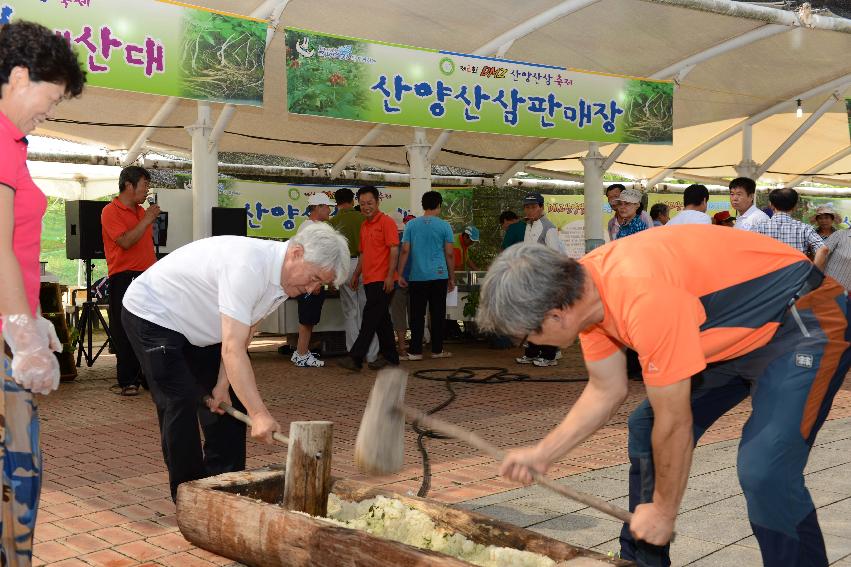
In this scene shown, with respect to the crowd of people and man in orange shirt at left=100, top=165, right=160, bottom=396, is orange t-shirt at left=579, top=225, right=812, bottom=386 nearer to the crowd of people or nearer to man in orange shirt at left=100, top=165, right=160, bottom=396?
the crowd of people

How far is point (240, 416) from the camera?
402 centimetres

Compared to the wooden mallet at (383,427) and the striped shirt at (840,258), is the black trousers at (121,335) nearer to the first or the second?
the wooden mallet at (383,427)

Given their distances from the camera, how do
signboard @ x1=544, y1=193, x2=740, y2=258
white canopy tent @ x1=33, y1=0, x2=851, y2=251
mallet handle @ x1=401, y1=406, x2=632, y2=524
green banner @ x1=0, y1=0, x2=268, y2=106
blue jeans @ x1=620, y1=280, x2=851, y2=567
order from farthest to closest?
signboard @ x1=544, y1=193, x2=740, y2=258, white canopy tent @ x1=33, y1=0, x2=851, y2=251, green banner @ x1=0, y1=0, x2=268, y2=106, mallet handle @ x1=401, y1=406, x2=632, y2=524, blue jeans @ x1=620, y1=280, x2=851, y2=567

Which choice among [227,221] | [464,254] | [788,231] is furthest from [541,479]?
[464,254]

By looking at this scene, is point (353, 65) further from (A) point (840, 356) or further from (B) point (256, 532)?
(A) point (840, 356)

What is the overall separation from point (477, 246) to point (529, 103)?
413 centimetres

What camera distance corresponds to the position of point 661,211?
34.8ft

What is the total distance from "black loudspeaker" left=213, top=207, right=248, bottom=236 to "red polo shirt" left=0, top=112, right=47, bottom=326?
24.7ft

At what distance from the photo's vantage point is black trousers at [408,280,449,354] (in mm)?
10609

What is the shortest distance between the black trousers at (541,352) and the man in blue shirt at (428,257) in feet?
3.81

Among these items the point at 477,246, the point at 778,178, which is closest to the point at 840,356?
the point at 477,246

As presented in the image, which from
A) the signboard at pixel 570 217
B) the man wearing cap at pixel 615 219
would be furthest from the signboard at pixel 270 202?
the man wearing cap at pixel 615 219

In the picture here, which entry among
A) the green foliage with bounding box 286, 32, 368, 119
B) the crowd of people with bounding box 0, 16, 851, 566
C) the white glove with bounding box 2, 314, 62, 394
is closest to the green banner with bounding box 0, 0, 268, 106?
the green foliage with bounding box 286, 32, 368, 119

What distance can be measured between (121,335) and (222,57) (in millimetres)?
2793
